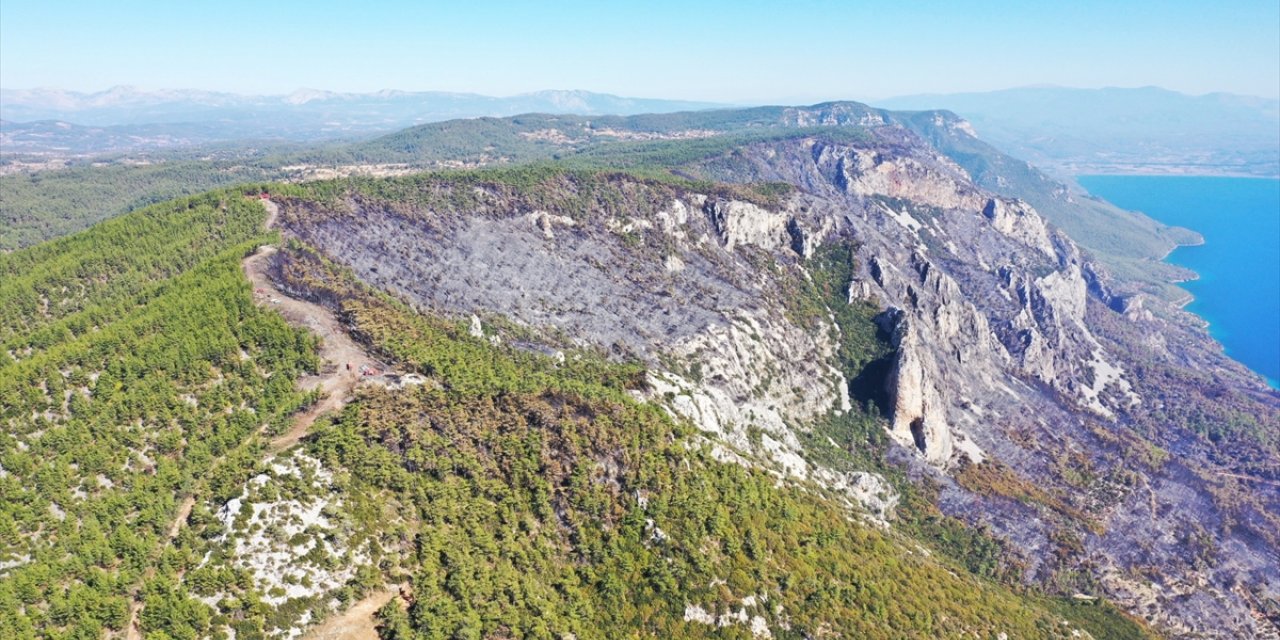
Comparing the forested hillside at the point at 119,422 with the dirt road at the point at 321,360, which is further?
the dirt road at the point at 321,360

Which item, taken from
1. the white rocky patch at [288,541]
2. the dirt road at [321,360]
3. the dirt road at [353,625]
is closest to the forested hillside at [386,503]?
the white rocky patch at [288,541]

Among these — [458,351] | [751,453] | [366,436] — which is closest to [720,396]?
[751,453]

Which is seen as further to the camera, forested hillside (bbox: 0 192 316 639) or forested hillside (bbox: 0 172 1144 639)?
forested hillside (bbox: 0 172 1144 639)

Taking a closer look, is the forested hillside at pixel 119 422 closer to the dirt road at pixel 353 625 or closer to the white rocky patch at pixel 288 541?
the white rocky patch at pixel 288 541

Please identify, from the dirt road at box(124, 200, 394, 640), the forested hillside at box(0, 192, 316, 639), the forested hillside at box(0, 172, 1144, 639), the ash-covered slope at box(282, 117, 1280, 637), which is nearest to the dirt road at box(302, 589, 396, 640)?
the dirt road at box(124, 200, 394, 640)

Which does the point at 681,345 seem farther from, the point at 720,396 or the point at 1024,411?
the point at 1024,411

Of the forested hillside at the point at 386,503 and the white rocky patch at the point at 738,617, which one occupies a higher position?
the forested hillside at the point at 386,503

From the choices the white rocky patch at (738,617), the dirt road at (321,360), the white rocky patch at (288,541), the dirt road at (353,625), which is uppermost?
the dirt road at (321,360)

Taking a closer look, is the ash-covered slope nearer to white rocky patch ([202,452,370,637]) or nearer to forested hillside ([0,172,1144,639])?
forested hillside ([0,172,1144,639])

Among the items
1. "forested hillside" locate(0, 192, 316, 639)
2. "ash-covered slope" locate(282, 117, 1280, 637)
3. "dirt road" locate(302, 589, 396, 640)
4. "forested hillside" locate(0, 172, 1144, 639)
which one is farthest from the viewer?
"ash-covered slope" locate(282, 117, 1280, 637)
